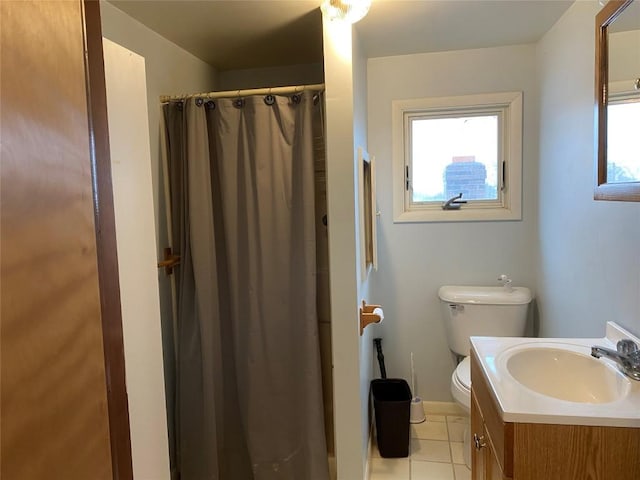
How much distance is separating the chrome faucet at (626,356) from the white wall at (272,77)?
76.2 inches

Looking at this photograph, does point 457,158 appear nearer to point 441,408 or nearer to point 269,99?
point 269,99

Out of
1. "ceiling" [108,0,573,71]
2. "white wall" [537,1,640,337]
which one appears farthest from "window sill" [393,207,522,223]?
"ceiling" [108,0,573,71]

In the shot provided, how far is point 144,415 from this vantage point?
120 centimetres

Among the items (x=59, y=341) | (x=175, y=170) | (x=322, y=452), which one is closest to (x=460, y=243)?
(x=322, y=452)

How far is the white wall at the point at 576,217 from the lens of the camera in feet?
4.78

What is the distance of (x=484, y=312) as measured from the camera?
2287 mm

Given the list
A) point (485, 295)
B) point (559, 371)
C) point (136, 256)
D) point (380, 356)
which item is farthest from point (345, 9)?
point (380, 356)

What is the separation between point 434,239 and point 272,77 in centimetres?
136

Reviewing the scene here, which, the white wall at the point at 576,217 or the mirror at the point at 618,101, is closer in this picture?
the mirror at the point at 618,101

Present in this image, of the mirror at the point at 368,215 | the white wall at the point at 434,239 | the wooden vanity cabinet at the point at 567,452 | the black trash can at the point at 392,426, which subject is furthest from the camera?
the white wall at the point at 434,239

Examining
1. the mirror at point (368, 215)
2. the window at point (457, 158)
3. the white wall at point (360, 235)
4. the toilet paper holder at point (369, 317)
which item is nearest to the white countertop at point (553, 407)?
the toilet paper holder at point (369, 317)

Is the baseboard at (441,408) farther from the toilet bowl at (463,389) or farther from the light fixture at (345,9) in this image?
the light fixture at (345,9)

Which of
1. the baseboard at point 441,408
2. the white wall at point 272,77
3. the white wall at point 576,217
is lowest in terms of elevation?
the baseboard at point 441,408

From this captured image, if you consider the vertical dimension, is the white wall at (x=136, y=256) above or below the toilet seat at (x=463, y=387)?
above
